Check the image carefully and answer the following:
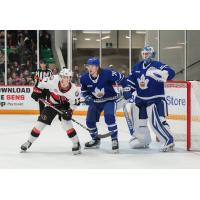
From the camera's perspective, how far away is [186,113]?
18.0ft

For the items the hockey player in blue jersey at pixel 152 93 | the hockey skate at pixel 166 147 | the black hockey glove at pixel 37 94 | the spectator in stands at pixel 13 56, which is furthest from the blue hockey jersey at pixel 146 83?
the spectator in stands at pixel 13 56

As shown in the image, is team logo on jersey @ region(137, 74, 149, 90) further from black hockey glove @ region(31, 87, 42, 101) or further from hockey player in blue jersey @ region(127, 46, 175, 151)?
black hockey glove @ region(31, 87, 42, 101)

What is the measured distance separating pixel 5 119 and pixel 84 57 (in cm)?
349

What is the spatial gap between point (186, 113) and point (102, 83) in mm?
1077

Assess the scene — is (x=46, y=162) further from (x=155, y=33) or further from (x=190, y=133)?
(x=155, y=33)

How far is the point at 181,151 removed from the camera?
517 centimetres

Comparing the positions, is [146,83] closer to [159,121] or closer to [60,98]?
[159,121]

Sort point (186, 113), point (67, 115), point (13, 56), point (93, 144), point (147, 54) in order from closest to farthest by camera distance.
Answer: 1. point (67, 115)
2. point (147, 54)
3. point (93, 144)
4. point (186, 113)
5. point (13, 56)

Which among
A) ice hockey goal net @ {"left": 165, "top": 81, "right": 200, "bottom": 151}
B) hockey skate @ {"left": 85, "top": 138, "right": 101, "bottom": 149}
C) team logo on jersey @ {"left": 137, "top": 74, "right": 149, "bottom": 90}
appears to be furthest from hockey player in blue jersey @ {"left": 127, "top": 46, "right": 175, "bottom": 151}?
hockey skate @ {"left": 85, "top": 138, "right": 101, "bottom": 149}

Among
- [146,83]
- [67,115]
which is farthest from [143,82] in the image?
[67,115]

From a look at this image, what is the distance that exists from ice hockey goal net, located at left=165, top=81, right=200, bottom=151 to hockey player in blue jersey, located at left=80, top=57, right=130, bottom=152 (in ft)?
2.38

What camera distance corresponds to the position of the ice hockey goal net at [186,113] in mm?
5242

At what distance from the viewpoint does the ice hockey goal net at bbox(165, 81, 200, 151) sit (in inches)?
206

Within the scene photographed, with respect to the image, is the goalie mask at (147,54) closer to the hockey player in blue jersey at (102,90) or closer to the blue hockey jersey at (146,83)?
the blue hockey jersey at (146,83)
